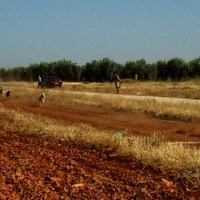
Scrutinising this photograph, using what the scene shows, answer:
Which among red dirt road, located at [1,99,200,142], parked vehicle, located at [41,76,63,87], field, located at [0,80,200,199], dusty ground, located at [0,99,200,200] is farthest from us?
parked vehicle, located at [41,76,63,87]

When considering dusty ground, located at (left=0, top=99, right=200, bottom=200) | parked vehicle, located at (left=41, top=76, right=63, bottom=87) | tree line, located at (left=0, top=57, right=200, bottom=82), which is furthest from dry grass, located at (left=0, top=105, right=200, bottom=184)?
tree line, located at (left=0, top=57, right=200, bottom=82)

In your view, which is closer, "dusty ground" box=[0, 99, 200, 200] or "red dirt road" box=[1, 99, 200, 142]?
"dusty ground" box=[0, 99, 200, 200]

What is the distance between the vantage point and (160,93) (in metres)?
44.4

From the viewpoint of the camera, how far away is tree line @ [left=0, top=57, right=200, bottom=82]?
7731cm

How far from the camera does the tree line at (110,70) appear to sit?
77312 mm

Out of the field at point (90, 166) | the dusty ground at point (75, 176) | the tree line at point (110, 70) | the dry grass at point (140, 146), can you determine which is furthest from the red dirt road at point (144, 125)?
the tree line at point (110, 70)

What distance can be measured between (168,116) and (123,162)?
12952 millimetres

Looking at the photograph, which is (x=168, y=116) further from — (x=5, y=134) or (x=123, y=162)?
(x=123, y=162)

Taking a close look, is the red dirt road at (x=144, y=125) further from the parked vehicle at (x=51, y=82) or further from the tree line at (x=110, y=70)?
the tree line at (x=110, y=70)

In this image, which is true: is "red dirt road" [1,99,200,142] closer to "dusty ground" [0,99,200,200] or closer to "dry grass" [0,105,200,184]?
"dry grass" [0,105,200,184]

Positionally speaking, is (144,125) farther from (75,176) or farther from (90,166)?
(75,176)

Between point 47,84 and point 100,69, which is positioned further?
point 100,69

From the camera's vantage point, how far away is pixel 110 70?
86125mm

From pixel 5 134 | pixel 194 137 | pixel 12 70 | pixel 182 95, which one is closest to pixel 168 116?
pixel 194 137
